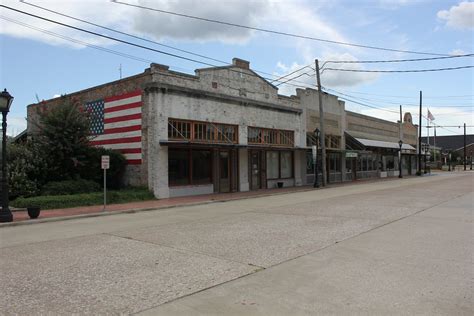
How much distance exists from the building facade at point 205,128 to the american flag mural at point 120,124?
5 cm

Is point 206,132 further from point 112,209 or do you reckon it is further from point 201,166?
point 112,209

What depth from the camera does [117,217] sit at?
48.1ft

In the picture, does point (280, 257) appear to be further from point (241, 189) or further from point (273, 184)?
point (273, 184)

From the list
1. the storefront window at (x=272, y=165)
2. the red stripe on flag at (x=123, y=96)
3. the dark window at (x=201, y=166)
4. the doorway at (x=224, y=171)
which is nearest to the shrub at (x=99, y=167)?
the red stripe on flag at (x=123, y=96)

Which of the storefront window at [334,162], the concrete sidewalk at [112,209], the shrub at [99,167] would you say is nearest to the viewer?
the concrete sidewalk at [112,209]

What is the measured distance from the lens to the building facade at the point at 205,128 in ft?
68.0

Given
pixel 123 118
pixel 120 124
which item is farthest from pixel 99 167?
pixel 123 118

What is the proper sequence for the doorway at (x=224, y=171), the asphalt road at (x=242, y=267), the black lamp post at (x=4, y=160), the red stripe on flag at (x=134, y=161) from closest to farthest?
the asphalt road at (x=242, y=267), the black lamp post at (x=4, y=160), the red stripe on flag at (x=134, y=161), the doorway at (x=224, y=171)

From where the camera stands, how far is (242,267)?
278 inches

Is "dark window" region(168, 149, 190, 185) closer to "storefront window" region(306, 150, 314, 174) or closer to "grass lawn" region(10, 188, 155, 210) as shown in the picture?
"grass lawn" region(10, 188, 155, 210)

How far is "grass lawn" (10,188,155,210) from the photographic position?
16.4 m

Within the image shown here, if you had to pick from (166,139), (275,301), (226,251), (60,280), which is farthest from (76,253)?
(166,139)

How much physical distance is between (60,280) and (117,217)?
8.46 m

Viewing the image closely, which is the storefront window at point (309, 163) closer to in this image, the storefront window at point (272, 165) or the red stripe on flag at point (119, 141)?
the storefront window at point (272, 165)
